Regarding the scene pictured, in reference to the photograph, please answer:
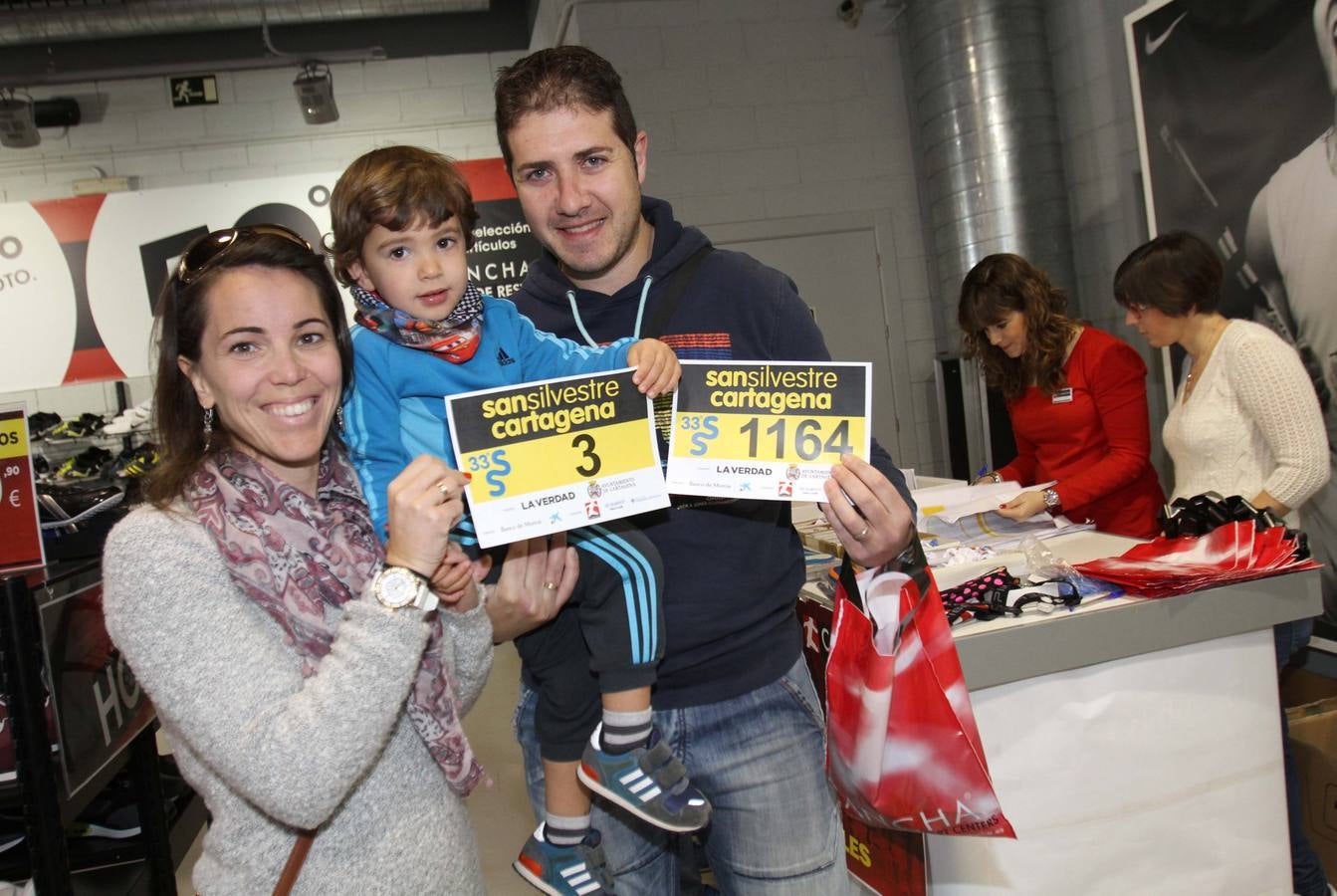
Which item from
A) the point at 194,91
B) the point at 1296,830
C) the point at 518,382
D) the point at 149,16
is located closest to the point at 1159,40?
the point at 1296,830

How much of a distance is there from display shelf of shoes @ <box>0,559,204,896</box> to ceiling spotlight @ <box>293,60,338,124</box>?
488cm

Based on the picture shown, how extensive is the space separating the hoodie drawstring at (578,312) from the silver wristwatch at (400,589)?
1.94 feet

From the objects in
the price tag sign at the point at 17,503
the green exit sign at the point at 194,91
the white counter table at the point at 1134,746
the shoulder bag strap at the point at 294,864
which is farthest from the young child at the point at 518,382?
the green exit sign at the point at 194,91

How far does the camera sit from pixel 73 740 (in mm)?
2342

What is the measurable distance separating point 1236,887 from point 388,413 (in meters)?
2.06

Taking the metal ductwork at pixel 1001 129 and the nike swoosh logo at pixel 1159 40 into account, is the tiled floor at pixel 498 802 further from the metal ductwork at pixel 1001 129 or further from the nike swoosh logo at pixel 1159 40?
the nike swoosh logo at pixel 1159 40

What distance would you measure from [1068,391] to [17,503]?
11.6 ft

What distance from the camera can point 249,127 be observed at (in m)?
7.07

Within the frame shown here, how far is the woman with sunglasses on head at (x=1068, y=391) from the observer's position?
338 centimetres

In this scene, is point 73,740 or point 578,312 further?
point 73,740

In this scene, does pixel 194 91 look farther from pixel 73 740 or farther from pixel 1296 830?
pixel 1296 830

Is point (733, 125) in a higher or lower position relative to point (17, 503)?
higher

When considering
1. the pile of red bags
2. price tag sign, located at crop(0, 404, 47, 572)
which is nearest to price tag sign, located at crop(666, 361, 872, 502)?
the pile of red bags

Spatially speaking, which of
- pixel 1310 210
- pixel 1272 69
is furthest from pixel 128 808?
pixel 1272 69
